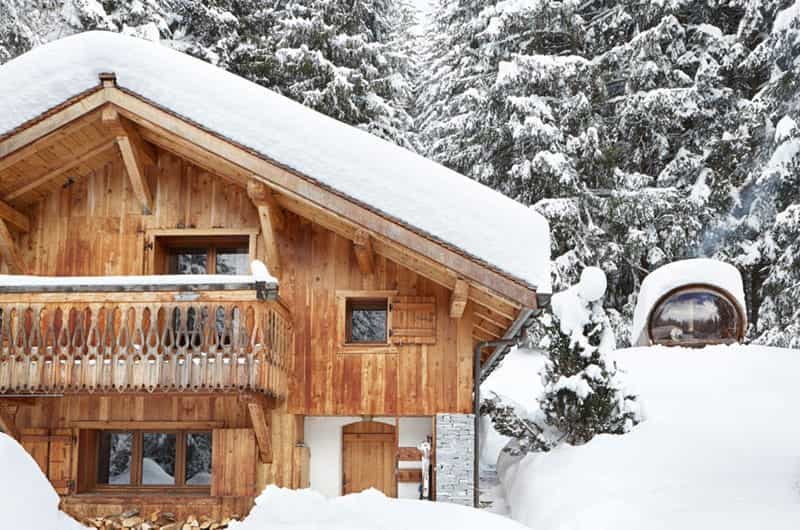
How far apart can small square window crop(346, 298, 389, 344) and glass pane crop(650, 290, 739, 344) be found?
10358 millimetres

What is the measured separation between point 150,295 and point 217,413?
204 centimetres

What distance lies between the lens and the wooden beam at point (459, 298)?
35.0 feet

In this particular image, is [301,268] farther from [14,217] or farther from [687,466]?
[687,466]

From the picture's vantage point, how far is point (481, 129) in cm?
2703

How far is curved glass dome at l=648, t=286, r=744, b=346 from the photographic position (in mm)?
19797

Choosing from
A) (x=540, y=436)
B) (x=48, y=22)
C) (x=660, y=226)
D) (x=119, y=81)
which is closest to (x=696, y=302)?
(x=660, y=226)

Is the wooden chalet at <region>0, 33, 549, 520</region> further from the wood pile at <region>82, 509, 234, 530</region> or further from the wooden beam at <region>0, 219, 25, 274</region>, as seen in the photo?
the wood pile at <region>82, 509, 234, 530</region>

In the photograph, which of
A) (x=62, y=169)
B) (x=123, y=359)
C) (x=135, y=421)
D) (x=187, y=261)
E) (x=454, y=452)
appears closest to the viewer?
(x=123, y=359)

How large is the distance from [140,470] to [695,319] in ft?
44.5

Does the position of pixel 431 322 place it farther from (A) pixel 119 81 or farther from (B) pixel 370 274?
(A) pixel 119 81

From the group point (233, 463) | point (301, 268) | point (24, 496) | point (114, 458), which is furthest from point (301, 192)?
point (24, 496)

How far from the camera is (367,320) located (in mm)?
12125

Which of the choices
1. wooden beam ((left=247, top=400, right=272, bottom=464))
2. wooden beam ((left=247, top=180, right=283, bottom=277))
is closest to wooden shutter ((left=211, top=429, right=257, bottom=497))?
wooden beam ((left=247, top=400, right=272, bottom=464))

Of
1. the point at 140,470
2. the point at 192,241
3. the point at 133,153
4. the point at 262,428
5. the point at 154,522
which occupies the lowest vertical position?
the point at 154,522
